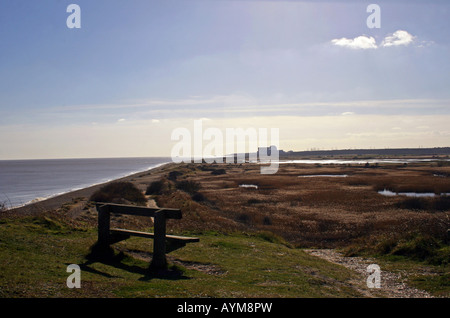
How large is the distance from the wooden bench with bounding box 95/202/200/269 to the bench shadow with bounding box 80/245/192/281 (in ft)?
0.62

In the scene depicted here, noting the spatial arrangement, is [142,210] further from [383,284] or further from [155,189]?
[155,189]

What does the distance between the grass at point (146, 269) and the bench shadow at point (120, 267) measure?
0.03 meters

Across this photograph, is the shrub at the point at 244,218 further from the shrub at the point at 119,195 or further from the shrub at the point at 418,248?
the shrub at the point at 418,248

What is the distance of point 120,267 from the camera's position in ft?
31.2

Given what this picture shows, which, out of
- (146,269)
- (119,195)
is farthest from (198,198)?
(146,269)

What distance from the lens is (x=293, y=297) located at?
24.4 feet

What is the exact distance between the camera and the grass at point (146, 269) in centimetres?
723

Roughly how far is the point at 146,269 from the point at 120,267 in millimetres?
671

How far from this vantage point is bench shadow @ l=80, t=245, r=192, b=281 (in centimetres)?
885

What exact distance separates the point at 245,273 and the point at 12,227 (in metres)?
7.89

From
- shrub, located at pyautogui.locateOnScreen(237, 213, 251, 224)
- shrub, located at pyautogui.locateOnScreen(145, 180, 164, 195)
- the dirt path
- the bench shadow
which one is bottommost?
shrub, located at pyautogui.locateOnScreen(237, 213, 251, 224)

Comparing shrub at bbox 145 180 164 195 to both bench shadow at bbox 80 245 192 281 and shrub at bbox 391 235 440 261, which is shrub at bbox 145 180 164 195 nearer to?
shrub at bbox 391 235 440 261

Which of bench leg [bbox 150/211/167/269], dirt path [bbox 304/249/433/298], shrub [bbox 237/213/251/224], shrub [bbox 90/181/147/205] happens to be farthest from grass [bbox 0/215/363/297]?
shrub [bbox 90/181/147/205]
